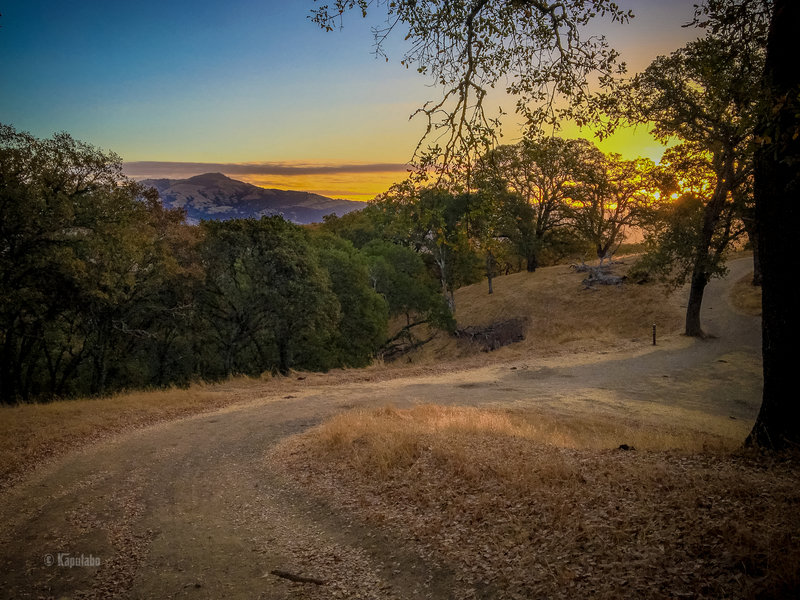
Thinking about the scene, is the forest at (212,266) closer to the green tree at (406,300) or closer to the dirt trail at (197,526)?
the green tree at (406,300)

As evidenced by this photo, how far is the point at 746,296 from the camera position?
109 feet

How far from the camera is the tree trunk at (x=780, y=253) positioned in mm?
6906

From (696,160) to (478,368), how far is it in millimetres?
15219

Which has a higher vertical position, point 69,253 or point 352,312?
point 69,253

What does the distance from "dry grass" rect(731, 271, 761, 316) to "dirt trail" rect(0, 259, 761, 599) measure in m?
18.4

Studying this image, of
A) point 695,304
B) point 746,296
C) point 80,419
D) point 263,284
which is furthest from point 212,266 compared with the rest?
point 746,296

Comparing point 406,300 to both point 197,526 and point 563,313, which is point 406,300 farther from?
point 197,526

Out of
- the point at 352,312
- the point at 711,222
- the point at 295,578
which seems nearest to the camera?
the point at 295,578

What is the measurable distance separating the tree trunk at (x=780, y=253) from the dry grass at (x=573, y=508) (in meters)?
0.87

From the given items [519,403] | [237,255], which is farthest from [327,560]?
[237,255]

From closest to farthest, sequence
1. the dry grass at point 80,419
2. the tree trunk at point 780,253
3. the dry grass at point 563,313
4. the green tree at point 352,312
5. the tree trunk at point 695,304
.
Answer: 1. the tree trunk at point 780,253
2. the dry grass at point 80,419
3. the tree trunk at point 695,304
4. the dry grass at point 563,313
5. the green tree at point 352,312

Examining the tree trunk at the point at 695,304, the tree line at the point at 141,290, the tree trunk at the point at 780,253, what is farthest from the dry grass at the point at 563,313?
the tree trunk at the point at 780,253

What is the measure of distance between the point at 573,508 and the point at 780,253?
17.0 feet

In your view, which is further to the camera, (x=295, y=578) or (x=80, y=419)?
(x=80, y=419)
